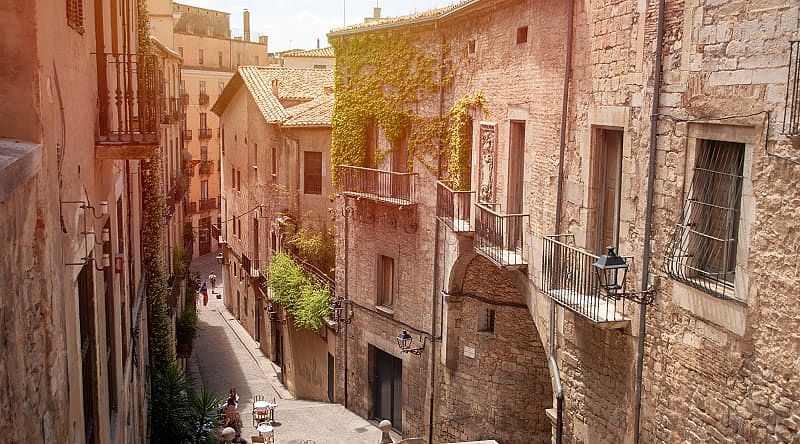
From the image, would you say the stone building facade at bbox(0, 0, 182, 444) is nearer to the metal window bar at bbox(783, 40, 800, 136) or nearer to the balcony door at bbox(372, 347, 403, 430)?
the metal window bar at bbox(783, 40, 800, 136)

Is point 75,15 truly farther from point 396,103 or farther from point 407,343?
point 407,343

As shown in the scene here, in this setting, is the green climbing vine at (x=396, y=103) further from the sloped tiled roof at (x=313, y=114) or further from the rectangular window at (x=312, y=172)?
the rectangular window at (x=312, y=172)

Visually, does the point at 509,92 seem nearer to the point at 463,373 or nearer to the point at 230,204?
the point at 463,373

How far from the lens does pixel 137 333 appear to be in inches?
536

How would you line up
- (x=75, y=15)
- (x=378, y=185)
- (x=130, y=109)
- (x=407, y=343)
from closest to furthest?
(x=75, y=15)
(x=130, y=109)
(x=407, y=343)
(x=378, y=185)

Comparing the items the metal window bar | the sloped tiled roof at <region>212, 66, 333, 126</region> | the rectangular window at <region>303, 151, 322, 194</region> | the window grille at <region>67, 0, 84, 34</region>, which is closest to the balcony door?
the rectangular window at <region>303, 151, 322, 194</region>

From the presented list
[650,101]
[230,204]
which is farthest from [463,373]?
[230,204]

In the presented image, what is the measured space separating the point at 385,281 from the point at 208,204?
3293 cm

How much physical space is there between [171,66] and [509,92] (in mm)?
21440

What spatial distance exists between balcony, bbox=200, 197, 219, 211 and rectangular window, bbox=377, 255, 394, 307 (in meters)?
32.2

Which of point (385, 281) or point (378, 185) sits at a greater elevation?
point (378, 185)

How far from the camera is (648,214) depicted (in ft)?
30.6

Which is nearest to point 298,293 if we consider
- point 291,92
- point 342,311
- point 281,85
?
point 342,311

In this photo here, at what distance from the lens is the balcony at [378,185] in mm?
19422
